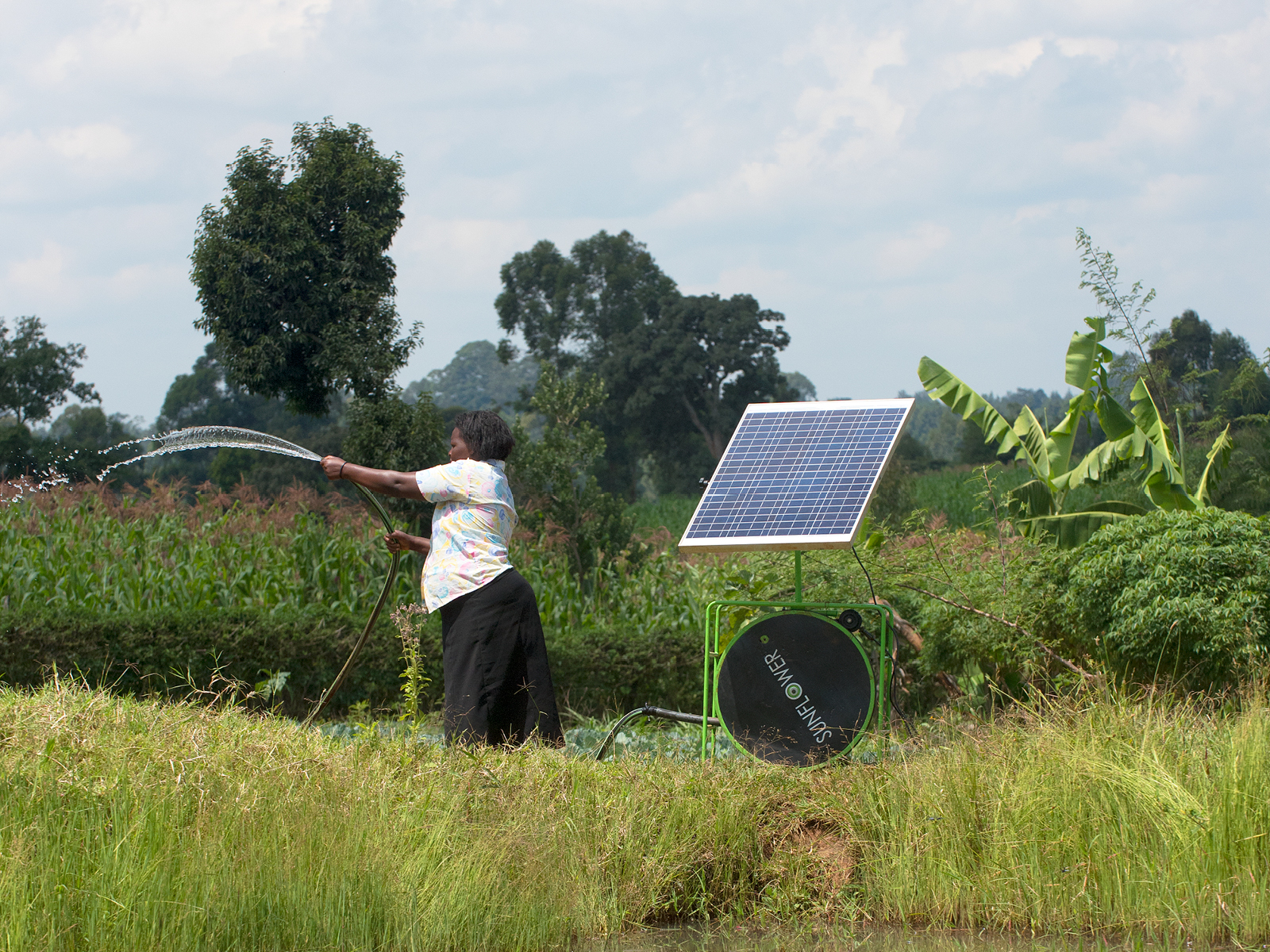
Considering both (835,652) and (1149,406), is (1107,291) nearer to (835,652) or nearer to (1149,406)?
(1149,406)

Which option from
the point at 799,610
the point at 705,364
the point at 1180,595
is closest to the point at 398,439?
the point at 799,610

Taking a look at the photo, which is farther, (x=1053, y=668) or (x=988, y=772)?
(x=1053, y=668)

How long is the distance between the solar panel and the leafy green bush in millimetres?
2133

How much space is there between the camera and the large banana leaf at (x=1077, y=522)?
9.27 metres

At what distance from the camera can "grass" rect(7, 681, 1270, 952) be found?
3.63 m

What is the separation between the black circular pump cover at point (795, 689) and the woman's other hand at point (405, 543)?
1.69 meters

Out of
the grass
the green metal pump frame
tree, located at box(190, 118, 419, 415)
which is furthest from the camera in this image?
tree, located at box(190, 118, 419, 415)

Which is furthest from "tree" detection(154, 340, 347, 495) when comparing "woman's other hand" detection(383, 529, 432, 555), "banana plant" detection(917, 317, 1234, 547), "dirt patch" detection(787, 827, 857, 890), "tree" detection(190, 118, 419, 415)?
"dirt patch" detection(787, 827, 857, 890)

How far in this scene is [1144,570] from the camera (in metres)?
6.74

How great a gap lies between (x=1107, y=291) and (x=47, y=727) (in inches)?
469

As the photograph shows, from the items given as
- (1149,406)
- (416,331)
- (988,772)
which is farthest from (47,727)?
(1149,406)

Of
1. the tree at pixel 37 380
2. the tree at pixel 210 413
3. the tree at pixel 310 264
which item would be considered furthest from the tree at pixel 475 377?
the tree at pixel 310 264

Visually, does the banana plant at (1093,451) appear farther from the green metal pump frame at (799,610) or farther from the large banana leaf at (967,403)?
the green metal pump frame at (799,610)

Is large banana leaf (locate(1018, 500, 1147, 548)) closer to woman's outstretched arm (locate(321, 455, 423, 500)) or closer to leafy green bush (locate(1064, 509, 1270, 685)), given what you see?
leafy green bush (locate(1064, 509, 1270, 685))
